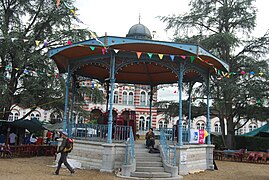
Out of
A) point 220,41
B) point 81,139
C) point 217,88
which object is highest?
point 220,41

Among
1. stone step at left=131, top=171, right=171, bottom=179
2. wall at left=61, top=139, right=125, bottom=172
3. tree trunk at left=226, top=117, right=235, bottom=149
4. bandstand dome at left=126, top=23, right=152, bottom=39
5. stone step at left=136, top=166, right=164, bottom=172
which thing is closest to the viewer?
stone step at left=131, top=171, right=171, bottom=179

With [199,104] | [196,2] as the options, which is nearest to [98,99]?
[199,104]

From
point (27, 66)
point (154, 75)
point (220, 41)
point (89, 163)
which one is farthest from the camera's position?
point (220, 41)

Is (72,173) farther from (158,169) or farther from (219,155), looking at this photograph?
(219,155)

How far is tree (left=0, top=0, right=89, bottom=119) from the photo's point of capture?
1680cm

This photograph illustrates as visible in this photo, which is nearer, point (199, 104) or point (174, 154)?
point (174, 154)

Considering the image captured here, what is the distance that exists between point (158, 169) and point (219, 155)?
11250 millimetres

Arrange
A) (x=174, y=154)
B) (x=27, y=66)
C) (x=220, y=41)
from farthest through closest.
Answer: (x=220, y=41), (x=27, y=66), (x=174, y=154)

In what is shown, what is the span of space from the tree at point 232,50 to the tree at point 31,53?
8.33 metres

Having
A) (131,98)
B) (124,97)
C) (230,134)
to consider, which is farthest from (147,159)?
(131,98)

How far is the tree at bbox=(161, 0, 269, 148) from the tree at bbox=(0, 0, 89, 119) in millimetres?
8335

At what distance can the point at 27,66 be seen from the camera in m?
17.7

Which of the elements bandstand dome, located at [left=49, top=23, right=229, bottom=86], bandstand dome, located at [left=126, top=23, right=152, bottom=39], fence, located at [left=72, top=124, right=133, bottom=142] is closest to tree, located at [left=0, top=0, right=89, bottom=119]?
bandstand dome, located at [left=49, top=23, right=229, bottom=86]

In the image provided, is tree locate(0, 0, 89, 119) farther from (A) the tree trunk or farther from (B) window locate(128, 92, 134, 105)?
(B) window locate(128, 92, 134, 105)
